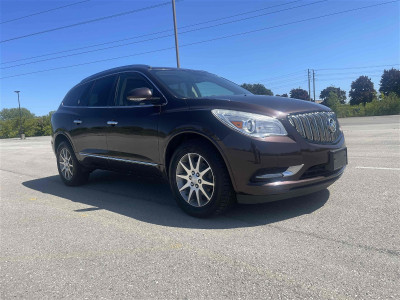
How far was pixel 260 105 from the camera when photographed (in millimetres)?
3449

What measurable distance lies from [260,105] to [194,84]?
4.47 feet

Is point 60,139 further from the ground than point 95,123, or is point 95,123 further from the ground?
point 95,123

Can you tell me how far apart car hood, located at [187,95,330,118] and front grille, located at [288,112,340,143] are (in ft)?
0.25

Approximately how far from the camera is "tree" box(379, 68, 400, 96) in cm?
8519

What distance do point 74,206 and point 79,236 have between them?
1289 mm

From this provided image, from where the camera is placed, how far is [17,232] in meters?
3.69

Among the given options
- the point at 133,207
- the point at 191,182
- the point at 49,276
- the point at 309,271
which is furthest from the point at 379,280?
the point at 133,207

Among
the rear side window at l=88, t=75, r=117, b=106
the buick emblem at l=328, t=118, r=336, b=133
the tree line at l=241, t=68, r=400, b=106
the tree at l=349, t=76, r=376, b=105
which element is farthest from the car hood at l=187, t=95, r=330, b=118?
the tree at l=349, t=76, r=376, b=105

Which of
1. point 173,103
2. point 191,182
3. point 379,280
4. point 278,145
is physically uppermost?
point 173,103

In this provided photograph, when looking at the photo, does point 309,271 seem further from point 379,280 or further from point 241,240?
point 241,240

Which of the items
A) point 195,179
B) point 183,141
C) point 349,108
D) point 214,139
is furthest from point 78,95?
point 349,108

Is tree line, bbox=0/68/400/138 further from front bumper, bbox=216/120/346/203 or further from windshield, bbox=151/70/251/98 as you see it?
front bumper, bbox=216/120/346/203

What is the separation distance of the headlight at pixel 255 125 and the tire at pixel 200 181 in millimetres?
358

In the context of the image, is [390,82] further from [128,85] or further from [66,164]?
[128,85]
